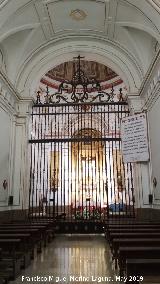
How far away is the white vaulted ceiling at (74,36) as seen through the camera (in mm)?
8344

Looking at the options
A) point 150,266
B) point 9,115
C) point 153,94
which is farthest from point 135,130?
point 150,266

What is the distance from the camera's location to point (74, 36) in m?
10.8

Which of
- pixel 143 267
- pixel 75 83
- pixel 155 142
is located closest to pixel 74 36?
pixel 75 83

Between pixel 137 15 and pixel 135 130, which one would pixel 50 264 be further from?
pixel 137 15

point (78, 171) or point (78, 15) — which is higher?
point (78, 15)

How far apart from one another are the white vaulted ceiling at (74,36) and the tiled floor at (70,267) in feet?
19.9

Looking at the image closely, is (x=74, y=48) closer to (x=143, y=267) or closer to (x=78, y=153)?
(x=78, y=153)

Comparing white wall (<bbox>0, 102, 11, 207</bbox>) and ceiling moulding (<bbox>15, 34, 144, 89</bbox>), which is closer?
white wall (<bbox>0, 102, 11, 207</bbox>)

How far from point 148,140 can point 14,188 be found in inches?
192

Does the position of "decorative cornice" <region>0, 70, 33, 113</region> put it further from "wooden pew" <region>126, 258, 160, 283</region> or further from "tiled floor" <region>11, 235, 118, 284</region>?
"wooden pew" <region>126, 258, 160, 283</region>

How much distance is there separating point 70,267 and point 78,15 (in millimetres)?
8057

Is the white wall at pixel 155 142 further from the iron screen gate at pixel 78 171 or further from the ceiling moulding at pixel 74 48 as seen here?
the ceiling moulding at pixel 74 48

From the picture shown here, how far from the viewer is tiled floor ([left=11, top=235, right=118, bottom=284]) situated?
4031mm

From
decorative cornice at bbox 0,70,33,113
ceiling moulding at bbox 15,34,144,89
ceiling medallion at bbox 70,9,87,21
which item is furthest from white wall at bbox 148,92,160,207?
decorative cornice at bbox 0,70,33,113
